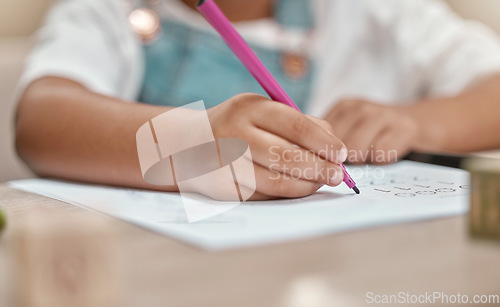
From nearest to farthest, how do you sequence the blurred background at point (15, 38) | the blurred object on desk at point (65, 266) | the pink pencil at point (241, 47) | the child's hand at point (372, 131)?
the blurred object on desk at point (65, 266) → the pink pencil at point (241, 47) → the child's hand at point (372, 131) → the blurred background at point (15, 38)

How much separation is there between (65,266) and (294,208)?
0.40 feet

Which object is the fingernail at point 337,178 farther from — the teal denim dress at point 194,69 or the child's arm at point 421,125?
the teal denim dress at point 194,69

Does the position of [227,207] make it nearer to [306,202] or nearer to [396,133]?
[306,202]

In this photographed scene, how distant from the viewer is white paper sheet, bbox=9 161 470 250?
0.63ft

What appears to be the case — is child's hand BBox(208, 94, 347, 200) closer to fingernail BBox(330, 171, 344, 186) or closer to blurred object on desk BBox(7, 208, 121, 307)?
fingernail BBox(330, 171, 344, 186)

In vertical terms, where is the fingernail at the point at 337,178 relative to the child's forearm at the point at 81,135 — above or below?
below

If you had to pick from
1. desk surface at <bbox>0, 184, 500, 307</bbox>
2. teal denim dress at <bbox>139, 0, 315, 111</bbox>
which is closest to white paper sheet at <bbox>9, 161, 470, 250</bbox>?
desk surface at <bbox>0, 184, 500, 307</bbox>

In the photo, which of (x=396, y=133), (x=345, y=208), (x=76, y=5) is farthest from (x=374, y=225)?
(x=76, y=5)

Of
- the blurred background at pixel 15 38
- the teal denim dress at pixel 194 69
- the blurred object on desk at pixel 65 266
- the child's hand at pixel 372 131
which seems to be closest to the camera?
the blurred object on desk at pixel 65 266

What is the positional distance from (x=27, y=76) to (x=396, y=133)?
0.34m

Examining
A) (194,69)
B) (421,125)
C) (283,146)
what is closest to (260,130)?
(283,146)

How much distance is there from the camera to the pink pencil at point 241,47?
0.79 ft

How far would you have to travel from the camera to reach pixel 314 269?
0.53 ft

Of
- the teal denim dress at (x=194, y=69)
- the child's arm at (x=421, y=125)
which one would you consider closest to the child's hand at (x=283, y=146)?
the child's arm at (x=421, y=125)
